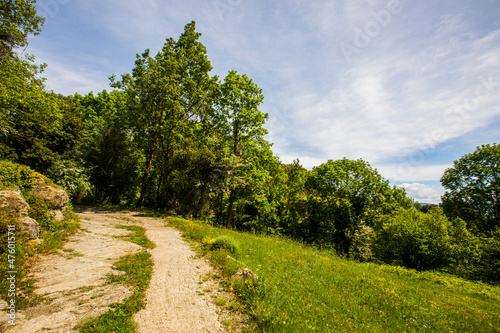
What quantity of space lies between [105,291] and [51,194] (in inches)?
332

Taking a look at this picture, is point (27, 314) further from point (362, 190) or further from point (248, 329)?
point (362, 190)

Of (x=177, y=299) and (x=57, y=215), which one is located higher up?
(x=57, y=215)

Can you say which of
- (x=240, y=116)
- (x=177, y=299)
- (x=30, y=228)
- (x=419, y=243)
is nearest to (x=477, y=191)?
(x=419, y=243)

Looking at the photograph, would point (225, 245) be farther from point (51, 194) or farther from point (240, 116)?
point (240, 116)

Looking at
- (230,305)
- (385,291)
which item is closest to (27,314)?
(230,305)

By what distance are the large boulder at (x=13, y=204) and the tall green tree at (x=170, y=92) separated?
44.5 feet

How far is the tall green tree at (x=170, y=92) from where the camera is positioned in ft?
68.4

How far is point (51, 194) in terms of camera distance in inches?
421

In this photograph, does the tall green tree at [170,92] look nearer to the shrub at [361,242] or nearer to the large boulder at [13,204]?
the large boulder at [13,204]

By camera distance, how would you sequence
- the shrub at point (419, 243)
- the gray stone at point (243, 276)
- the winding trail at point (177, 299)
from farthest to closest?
the shrub at point (419, 243) → the gray stone at point (243, 276) → the winding trail at point (177, 299)

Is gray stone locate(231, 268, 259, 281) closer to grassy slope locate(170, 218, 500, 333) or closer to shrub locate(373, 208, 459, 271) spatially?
grassy slope locate(170, 218, 500, 333)

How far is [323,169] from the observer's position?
106 ft

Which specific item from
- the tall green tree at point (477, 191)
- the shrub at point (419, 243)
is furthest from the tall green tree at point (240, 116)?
the tall green tree at point (477, 191)

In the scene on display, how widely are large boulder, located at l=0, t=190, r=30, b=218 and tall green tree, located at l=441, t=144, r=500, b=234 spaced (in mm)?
45825
